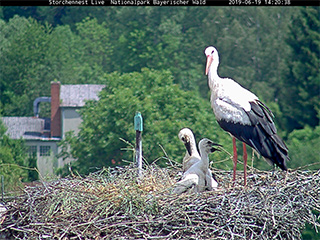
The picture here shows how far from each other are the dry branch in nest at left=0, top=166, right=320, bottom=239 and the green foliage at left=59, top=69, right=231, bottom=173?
17791 millimetres

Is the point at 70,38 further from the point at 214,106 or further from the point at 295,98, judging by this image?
the point at 214,106

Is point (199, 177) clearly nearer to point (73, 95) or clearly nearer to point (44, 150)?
point (73, 95)

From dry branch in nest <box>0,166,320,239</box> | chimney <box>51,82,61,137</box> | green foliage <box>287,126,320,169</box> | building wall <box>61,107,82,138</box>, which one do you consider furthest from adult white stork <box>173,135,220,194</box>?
building wall <box>61,107,82,138</box>

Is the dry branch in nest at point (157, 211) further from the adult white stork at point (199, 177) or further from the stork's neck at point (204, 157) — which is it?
the stork's neck at point (204, 157)

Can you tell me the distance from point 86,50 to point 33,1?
5.49 metres

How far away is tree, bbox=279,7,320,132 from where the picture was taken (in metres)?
43.0

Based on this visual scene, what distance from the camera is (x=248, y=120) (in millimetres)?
8781

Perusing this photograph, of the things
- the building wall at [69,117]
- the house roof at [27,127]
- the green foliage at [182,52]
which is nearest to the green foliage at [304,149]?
the green foliage at [182,52]

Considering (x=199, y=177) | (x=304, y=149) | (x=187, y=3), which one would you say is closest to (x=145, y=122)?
(x=304, y=149)

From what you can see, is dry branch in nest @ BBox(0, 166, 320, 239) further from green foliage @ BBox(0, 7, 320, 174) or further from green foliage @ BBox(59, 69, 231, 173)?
green foliage @ BBox(0, 7, 320, 174)

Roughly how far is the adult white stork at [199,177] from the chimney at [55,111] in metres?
37.0

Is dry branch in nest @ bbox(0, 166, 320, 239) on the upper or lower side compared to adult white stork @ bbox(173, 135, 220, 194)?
lower

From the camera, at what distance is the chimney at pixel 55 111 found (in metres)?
45.2

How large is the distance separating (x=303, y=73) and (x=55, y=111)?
15.0 m
